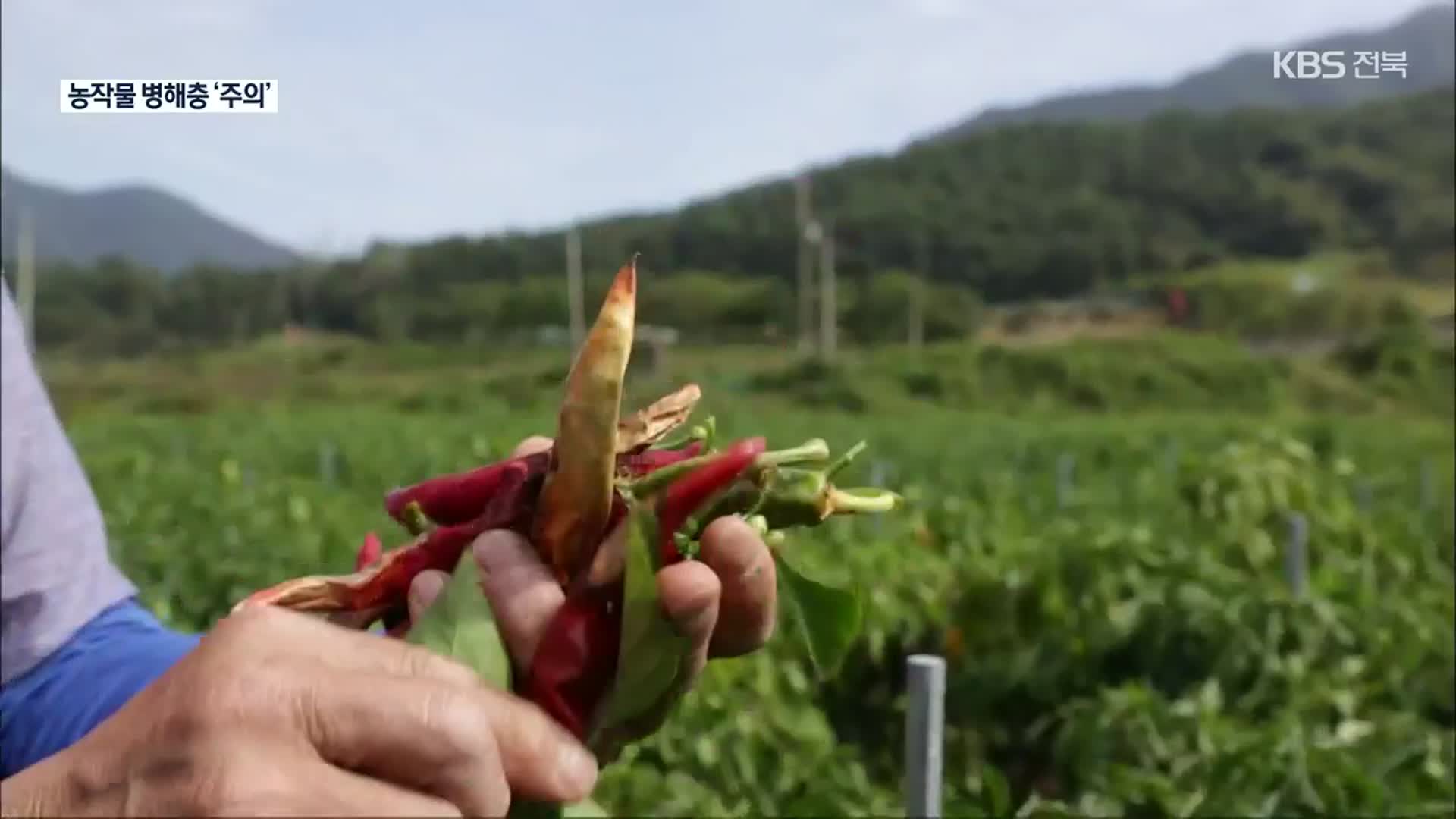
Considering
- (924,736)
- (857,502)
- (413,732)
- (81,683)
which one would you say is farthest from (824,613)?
(924,736)

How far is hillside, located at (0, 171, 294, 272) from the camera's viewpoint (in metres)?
28.2

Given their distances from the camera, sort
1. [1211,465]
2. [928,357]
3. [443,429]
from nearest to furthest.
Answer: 1. [1211,465]
2. [443,429]
3. [928,357]

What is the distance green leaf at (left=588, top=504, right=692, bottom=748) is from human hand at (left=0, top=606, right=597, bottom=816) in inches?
5.2

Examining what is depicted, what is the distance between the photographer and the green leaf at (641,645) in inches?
41.3

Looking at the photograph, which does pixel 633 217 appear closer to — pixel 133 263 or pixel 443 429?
pixel 133 263

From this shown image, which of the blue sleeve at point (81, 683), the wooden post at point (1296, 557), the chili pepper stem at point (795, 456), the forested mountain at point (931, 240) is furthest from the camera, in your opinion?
the forested mountain at point (931, 240)

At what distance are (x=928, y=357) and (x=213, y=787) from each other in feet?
112

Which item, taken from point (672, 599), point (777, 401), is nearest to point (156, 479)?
point (672, 599)

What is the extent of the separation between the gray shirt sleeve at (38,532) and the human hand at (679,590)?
1.09m

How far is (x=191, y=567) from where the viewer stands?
541cm

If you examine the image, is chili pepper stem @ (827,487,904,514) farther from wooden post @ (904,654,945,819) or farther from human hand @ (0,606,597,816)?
wooden post @ (904,654,945,819)

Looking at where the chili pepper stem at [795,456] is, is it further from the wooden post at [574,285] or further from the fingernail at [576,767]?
the wooden post at [574,285]

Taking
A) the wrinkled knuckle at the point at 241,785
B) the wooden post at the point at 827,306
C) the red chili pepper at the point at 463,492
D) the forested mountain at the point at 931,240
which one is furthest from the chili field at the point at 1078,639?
the wooden post at the point at 827,306

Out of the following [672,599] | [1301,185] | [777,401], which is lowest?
[777,401]
